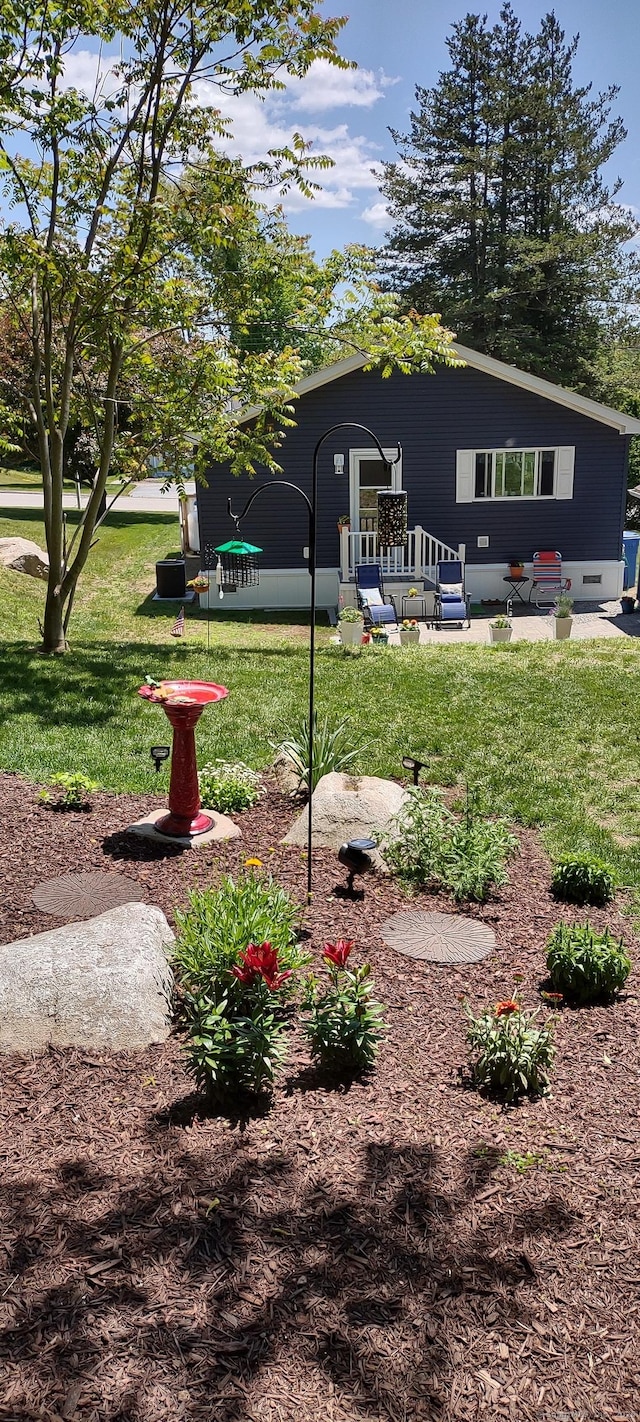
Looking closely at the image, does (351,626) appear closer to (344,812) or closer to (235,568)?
(235,568)

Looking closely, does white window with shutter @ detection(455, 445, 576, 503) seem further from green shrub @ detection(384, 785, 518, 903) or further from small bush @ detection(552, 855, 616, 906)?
small bush @ detection(552, 855, 616, 906)

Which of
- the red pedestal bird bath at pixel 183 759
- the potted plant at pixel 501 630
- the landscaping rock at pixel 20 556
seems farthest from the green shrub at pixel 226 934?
the landscaping rock at pixel 20 556

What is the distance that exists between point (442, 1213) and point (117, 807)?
13.9ft

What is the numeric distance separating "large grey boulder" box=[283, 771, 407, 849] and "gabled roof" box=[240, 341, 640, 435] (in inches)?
431

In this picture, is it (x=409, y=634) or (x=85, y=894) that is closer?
(x=85, y=894)

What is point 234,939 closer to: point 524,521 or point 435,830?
point 435,830

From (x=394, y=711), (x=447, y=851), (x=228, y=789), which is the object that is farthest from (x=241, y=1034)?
(x=394, y=711)

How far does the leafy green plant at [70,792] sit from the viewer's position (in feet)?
21.8

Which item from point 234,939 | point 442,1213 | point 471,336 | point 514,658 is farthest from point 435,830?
point 471,336

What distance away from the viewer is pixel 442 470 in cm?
1750

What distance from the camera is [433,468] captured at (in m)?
17.5

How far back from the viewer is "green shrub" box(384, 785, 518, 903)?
5.56 meters

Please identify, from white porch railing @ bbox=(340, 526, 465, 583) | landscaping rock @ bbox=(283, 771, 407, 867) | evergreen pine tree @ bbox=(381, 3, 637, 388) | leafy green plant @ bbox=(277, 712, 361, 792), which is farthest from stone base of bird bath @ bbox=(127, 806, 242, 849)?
evergreen pine tree @ bbox=(381, 3, 637, 388)

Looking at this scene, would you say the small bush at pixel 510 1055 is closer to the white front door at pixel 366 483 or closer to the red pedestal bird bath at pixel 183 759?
the red pedestal bird bath at pixel 183 759
